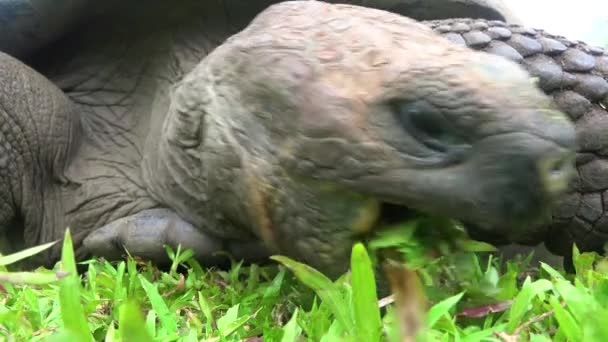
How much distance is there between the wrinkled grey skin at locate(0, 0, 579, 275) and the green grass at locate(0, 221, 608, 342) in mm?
69

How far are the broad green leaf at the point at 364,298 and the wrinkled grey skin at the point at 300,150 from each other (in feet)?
0.48

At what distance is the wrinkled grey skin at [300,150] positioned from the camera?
2.30 ft

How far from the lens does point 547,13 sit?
12.2 ft

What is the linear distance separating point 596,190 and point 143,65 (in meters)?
1.19

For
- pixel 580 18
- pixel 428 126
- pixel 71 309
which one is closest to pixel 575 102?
pixel 428 126

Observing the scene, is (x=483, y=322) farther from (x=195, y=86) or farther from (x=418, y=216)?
(x=195, y=86)

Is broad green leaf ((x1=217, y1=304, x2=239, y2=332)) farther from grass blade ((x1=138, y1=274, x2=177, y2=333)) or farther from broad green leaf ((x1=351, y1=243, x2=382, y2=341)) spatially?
broad green leaf ((x1=351, y1=243, x2=382, y2=341))

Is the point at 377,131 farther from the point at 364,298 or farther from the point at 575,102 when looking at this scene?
the point at 575,102

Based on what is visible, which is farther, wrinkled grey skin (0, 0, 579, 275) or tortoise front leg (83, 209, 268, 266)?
tortoise front leg (83, 209, 268, 266)

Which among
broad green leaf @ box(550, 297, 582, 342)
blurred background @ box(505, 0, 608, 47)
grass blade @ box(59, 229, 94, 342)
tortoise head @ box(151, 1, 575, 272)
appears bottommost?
blurred background @ box(505, 0, 608, 47)

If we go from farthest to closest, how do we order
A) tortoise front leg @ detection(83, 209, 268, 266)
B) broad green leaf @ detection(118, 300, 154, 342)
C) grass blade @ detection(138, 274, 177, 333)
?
1. tortoise front leg @ detection(83, 209, 268, 266)
2. grass blade @ detection(138, 274, 177, 333)
3. broad green leaf @ detection(118, 300, 154, 342)

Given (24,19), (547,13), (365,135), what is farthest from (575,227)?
(547,13)

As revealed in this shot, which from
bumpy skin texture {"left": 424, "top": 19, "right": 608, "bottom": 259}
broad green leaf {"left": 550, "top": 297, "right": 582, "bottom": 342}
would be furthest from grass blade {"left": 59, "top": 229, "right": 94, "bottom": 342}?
bumpy skin texture {"left": 424, "top": 19, "right": 608, "bottom": 259}

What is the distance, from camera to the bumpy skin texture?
1227 millimetres
